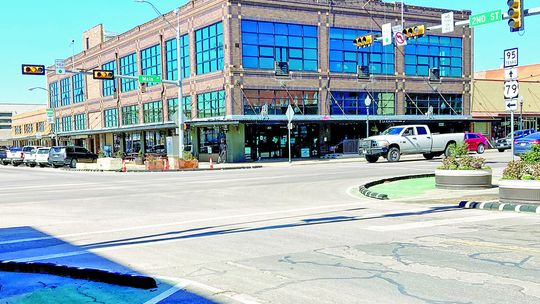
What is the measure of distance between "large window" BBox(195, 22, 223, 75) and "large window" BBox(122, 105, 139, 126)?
14.1 m

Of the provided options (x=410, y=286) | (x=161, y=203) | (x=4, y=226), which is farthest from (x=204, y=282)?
(x=161, y=203)

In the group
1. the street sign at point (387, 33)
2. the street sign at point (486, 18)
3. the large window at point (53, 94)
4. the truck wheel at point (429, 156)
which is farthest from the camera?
the large window at point (53, 94)

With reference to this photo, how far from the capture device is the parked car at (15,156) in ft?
171

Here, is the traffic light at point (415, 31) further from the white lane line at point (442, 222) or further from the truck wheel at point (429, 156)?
the white lane line at point (442, 222)

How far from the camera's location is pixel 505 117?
57.2 m

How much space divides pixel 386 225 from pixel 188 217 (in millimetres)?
4686

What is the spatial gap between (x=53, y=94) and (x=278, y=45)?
2002 inches

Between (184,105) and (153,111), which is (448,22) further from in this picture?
(153,111)

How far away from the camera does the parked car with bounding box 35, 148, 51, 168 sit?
44.9 m

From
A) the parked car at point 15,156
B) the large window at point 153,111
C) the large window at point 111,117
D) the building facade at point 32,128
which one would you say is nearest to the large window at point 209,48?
the large window at point 153,111

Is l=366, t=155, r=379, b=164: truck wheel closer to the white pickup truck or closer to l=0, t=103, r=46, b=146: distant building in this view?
the white pickup truck

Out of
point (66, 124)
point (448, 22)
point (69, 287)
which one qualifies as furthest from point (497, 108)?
point (69, 287)

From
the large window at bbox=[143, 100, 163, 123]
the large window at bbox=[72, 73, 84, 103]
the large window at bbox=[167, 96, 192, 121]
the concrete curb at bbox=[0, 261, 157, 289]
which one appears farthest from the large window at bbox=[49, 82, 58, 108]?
the concrete curb at bbox=[0, 261, 157, 289]

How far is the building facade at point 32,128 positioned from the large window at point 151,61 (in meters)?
36.4
